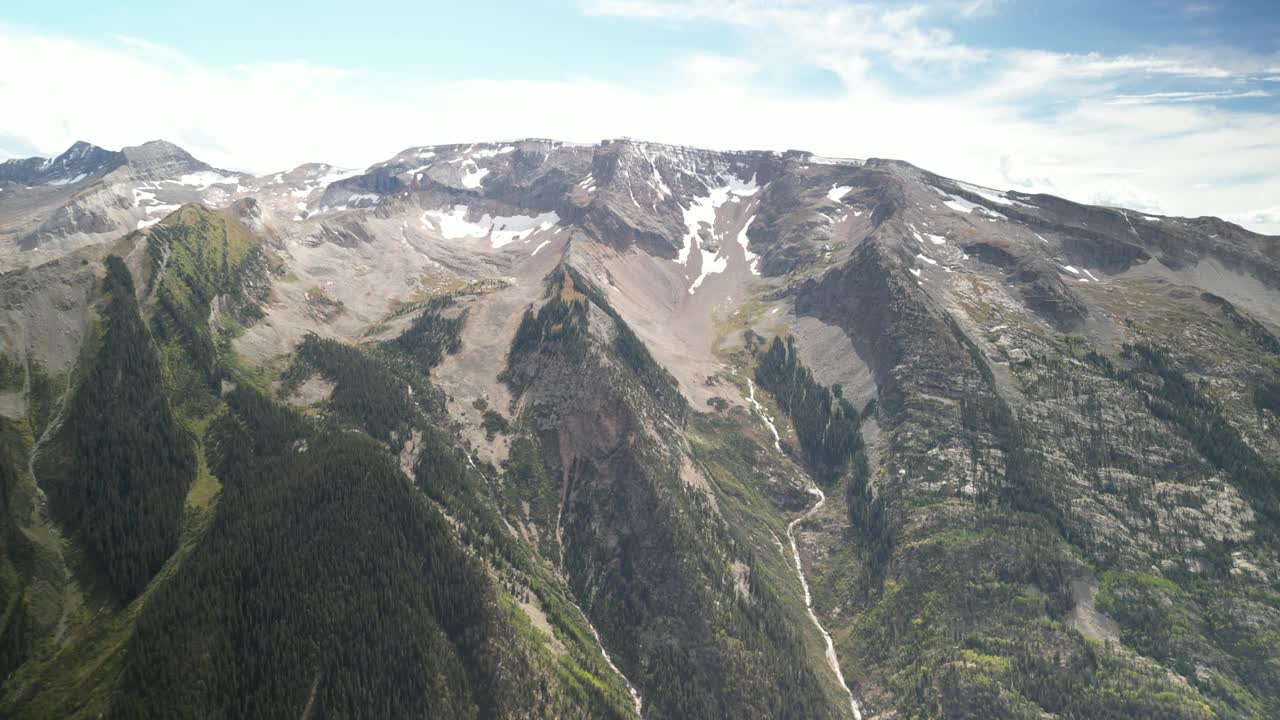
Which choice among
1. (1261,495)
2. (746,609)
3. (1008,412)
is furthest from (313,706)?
(1261,495)

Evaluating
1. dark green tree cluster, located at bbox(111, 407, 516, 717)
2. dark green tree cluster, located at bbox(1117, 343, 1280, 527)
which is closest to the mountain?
dark green tree cluster, located at bbox(111, 407, 516, 717)

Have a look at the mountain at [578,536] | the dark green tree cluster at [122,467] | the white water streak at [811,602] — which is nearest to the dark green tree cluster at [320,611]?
the mountain at [578,536]

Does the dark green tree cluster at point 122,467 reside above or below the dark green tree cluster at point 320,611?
above

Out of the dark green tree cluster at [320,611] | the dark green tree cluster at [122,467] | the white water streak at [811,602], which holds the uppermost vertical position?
the dark green tree cluster at [122,467]

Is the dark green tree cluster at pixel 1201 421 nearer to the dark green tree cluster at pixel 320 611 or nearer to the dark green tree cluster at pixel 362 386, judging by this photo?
the dark green tree cluster at pixel 320 611

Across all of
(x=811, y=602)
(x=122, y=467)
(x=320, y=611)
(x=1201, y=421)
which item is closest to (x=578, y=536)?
(x=811, y=602)

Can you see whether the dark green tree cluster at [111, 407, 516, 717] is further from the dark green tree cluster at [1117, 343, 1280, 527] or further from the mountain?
the dark green tree cluster at [1117, 343, 1280, 527]

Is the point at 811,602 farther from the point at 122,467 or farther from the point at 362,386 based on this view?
the point at 122,467

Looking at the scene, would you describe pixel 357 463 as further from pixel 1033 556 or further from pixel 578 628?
pixel 1033 556
